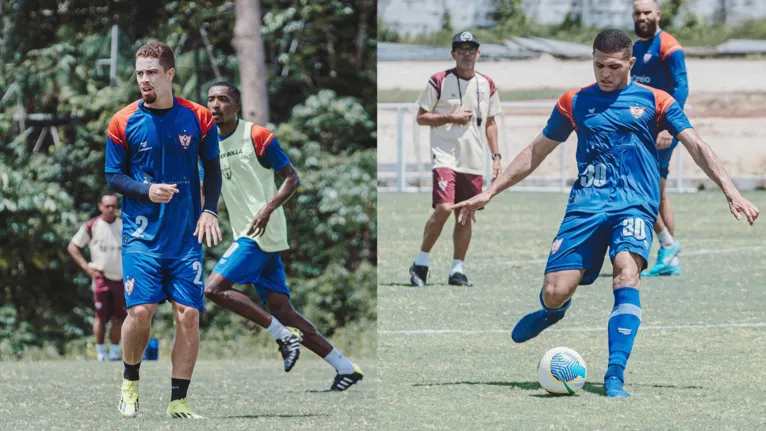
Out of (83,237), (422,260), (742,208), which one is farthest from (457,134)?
(83,237)

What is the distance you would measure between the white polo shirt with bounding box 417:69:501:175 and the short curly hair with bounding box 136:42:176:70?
2898mm

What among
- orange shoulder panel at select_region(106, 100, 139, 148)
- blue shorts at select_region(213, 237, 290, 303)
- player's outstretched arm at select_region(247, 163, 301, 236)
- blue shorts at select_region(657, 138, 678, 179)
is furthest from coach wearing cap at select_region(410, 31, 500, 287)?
orange shoulder panel at select_region(106, 100, 139, 148)

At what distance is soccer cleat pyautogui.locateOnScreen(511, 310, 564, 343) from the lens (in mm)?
5156

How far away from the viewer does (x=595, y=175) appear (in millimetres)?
4820

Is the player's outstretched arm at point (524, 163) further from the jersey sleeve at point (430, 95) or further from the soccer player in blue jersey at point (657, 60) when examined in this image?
the jersey sleeve at point (430, 95)

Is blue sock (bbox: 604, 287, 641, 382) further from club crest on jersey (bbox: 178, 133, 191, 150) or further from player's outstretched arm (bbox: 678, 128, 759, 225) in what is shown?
club crest on jersey (bbox: 178, 133, 191, 150)

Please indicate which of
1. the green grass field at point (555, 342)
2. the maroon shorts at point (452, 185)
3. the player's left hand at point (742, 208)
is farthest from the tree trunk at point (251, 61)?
the player's left hand at point (742, 208)

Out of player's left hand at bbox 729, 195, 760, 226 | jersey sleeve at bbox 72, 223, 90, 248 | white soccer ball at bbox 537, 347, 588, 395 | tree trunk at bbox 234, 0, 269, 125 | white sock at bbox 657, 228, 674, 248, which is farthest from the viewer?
tree trunk at bbox 234, 0, 269, 125

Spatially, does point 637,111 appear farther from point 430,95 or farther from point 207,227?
point 430,95

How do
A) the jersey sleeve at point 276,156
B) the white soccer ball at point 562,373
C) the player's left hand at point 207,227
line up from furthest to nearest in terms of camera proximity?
the jersey sleeve at point 276,156
the player's left hand at point 207,227
the white soccer ball at point 562,373

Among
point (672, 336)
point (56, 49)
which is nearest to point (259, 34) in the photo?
point (56, 49)

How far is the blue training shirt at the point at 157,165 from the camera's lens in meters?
4.92

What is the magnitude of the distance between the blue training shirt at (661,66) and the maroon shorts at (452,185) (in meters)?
1.20

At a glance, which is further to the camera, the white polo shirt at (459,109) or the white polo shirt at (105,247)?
the white polo shirt at (105,247)
